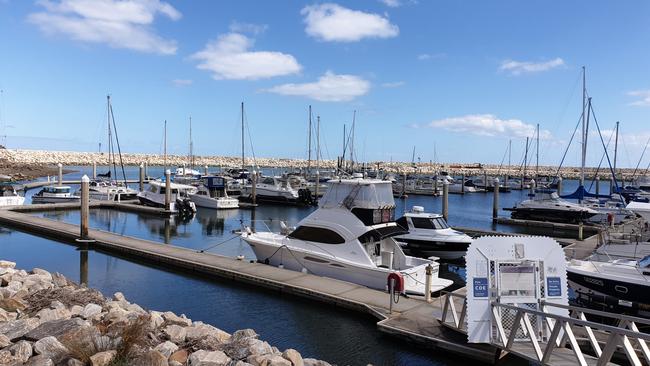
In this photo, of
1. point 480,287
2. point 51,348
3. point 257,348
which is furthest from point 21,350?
point 480,287

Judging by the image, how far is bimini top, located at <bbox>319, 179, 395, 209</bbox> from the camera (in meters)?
16.3

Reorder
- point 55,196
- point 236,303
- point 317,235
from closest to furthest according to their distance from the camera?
point 236,303 < point 317,235 < point 55,196

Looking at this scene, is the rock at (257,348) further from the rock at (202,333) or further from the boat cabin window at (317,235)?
the boat cabin window at (317,235)

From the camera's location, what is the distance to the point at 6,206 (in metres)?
35.3

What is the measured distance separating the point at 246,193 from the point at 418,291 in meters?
39.2

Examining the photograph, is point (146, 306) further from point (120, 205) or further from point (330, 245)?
point (120, 205)

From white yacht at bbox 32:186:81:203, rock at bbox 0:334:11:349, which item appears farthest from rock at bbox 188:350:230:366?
white yacht at bbox 32:186:81:203

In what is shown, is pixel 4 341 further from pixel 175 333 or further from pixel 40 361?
pixel 175 333

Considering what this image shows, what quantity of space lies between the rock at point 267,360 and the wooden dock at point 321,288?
3.57 m

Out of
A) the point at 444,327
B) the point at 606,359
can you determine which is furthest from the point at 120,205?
the point at 606,359

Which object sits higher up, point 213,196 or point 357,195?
point 357,195

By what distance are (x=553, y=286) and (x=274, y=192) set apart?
4071cm

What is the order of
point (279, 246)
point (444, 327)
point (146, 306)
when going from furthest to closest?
point (279, 246) < point (146, 306) < point (444, 327)

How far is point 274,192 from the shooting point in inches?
1943
